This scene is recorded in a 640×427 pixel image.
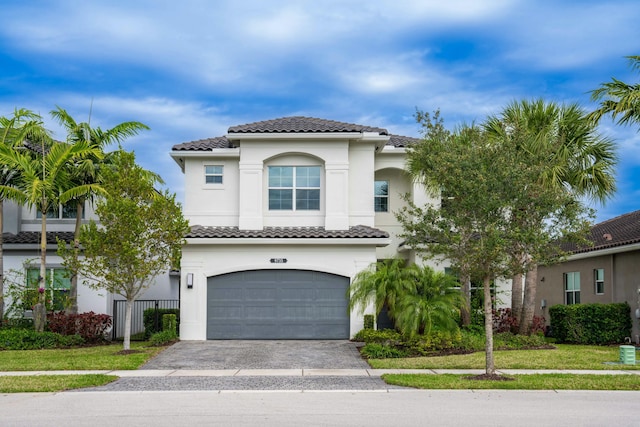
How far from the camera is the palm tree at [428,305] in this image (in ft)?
64.4

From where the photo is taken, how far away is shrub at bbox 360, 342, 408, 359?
1903 cm

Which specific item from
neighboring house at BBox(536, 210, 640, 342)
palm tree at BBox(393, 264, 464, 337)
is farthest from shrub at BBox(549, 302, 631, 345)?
palm tree at BBox(393, 264, 464, 337)

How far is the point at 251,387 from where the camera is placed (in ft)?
46.7

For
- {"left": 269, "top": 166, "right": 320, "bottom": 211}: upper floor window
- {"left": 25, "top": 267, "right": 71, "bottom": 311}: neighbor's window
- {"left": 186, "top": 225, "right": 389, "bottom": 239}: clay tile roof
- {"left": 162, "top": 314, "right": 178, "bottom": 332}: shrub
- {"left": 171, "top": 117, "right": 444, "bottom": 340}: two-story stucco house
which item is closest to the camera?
{"left": 162, "top": 314, "right": 178, "bottom": 332}: shrub

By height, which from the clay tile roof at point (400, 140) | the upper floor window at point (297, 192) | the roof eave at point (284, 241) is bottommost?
the roof eave at point (284, 241)

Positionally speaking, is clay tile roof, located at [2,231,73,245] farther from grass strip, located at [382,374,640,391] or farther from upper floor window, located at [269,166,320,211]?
grass strip, located at [382,374,640,391]

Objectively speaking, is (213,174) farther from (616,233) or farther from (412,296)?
(616,233)

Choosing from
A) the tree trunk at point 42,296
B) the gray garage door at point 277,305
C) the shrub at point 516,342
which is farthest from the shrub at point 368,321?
the tree trunk at point 42,296

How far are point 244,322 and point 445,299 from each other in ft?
23.1

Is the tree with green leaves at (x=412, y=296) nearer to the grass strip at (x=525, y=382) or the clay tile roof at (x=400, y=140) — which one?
the grass strip at (x=525, y=382)

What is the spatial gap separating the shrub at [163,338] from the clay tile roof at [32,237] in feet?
19.2

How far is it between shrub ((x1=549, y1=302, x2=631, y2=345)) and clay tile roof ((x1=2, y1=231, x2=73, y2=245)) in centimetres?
1772

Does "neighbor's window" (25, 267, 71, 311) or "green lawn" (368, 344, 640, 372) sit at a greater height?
"neighbor's window" (25, 267, 71, 311)

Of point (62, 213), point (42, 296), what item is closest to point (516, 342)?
point (42, 296)
